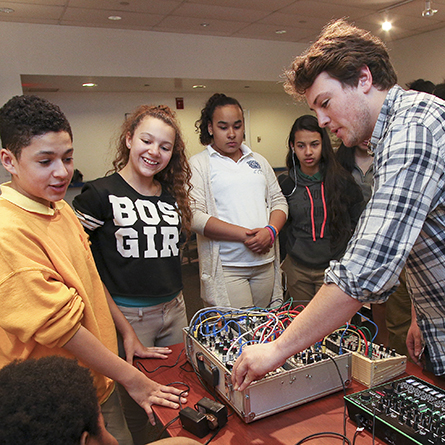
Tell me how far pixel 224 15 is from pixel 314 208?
10.2 feet

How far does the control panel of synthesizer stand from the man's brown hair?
2.54ft

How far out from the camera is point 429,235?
0.89 metres

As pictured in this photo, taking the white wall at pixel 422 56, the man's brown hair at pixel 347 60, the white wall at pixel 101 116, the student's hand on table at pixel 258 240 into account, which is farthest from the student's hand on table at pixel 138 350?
the white wall at pixel 422 56

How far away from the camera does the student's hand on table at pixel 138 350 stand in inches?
53.0

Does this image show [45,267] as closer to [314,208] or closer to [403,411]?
[403,411]

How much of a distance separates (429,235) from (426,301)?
0.22 meters

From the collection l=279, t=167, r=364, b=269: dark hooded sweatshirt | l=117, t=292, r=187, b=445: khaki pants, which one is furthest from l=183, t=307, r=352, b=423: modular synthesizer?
l=279, t=167, r=364, b=269: dark hooded sweatshirt

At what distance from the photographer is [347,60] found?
0.95m

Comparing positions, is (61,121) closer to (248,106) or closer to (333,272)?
(333,272)

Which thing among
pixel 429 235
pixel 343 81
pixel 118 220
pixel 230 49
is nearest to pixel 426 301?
pixel 429 235

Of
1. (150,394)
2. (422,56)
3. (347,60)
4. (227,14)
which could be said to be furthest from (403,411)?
(422,56)

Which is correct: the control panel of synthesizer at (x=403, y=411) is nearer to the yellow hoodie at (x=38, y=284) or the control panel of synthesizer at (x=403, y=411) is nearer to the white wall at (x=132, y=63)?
the yellow hoodie at (x=38, y=284)

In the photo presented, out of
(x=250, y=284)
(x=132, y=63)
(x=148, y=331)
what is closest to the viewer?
(x=148, y=331)

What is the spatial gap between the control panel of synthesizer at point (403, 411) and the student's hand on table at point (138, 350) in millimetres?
668
